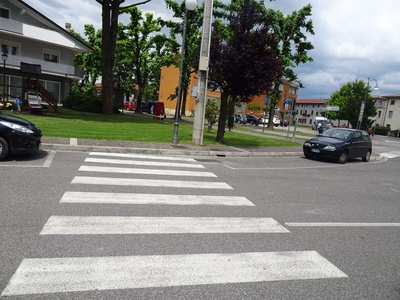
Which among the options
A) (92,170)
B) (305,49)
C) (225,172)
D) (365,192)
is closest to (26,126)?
(92,170)

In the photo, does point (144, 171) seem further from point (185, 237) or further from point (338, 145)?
point (338, 145)

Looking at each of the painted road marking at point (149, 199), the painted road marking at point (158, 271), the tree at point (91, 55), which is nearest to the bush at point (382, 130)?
the tree at point (91, 55)

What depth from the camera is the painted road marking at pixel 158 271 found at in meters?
3.02

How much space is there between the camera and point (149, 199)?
5957 millimetres

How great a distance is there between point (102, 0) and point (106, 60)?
472cm

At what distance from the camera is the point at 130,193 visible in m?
6.23

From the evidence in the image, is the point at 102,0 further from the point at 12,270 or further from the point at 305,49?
the point at 12,270

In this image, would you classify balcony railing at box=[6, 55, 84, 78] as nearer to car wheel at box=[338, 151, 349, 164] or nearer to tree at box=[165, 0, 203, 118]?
tree at box=[165, 0, 203, 118]

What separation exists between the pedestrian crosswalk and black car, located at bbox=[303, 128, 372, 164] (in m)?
8.99

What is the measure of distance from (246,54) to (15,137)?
10261 mm

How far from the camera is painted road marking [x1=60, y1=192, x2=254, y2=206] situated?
222 inches

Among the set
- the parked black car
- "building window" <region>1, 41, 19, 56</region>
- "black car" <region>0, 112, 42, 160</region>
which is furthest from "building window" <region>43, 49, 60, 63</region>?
"black car" <region>0, 112, 42, 160</region>

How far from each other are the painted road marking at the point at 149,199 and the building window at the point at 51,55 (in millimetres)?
34150

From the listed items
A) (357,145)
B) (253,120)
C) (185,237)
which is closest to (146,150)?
(185,237)
